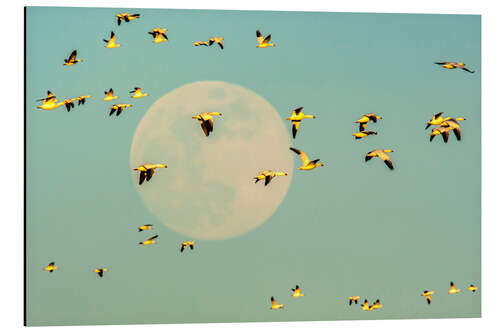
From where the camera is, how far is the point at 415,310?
4777 mm

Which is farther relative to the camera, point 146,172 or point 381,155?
point 381,155

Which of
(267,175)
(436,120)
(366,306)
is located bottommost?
(366,306)

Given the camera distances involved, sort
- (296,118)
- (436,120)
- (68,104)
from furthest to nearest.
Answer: (436,120), (296,118), (68,104)

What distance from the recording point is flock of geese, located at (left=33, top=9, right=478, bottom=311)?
15.0 feet

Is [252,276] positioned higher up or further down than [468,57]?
further down

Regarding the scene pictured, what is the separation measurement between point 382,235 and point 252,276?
118 centimetres

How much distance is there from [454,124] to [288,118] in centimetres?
147

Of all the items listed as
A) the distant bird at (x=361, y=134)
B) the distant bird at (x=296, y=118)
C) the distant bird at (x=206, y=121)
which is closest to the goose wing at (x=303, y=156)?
the distant bird at (x=296, y=118)

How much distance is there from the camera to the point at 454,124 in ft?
15.7

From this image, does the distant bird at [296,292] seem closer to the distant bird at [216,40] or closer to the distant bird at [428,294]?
the distant bird at [428,294]

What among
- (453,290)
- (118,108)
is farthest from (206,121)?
(453,290)

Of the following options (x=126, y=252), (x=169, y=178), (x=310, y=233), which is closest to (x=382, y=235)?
(x=310, y=233)

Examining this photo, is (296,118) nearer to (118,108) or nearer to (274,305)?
(118,108)

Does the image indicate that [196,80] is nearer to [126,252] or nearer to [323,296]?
[126,252]
